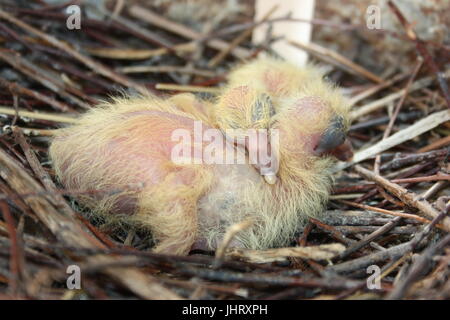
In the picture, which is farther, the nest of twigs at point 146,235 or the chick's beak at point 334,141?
the chick's beak at point 334,141

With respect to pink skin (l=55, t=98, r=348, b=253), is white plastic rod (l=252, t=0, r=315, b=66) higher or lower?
higher

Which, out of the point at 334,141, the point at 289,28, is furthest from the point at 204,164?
the point at 289,28

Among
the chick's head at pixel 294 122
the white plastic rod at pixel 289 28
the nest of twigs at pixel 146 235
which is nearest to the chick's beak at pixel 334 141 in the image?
the chick's head at pixel 294 122

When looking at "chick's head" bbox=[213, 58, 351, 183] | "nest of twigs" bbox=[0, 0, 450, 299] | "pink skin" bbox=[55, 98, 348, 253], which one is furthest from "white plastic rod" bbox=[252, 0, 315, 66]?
"pink skin" bbox=[55, 98, 348, 253]

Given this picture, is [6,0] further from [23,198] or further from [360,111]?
[360,111]

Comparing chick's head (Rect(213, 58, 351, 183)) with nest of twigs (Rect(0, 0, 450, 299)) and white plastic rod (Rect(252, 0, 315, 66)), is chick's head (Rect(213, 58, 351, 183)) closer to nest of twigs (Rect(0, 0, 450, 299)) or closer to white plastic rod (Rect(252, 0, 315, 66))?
nest of twigs (Rect(0, 0, 450, 299))

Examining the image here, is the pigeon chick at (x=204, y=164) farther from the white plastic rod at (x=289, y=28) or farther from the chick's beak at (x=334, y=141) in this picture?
the white plastic rod at (x=289, y=28)

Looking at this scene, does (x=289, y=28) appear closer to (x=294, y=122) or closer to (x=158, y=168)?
(x=294, y=122)
